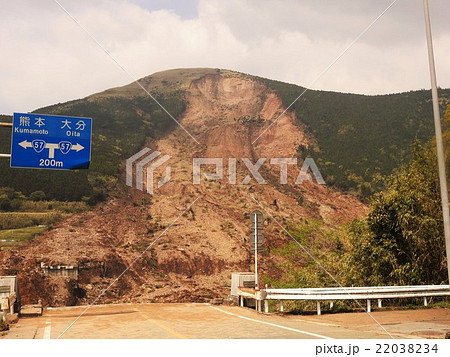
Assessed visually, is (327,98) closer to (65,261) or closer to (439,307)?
(65,261)

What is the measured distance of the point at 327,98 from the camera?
94.6 m

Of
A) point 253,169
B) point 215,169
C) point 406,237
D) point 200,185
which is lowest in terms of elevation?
point 406,237

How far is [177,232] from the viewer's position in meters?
41.0

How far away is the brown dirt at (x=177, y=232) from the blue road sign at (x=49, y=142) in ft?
48.1

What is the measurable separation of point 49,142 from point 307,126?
6492 centimetres

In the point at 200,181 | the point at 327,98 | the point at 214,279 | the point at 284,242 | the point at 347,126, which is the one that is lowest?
the point at 214,279

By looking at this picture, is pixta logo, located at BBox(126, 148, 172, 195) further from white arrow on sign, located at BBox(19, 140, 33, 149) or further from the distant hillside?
white arrow on sign, located at BBox(19, 140, 33, 149)

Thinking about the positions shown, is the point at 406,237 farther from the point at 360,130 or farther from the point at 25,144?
the point at 360,130

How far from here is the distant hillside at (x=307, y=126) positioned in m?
48.0

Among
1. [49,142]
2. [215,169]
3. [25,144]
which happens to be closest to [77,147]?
[49,142]

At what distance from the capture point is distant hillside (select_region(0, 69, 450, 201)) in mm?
48031

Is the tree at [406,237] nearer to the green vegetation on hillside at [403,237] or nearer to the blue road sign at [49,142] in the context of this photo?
the green vegetation on hillside at [403,237]
